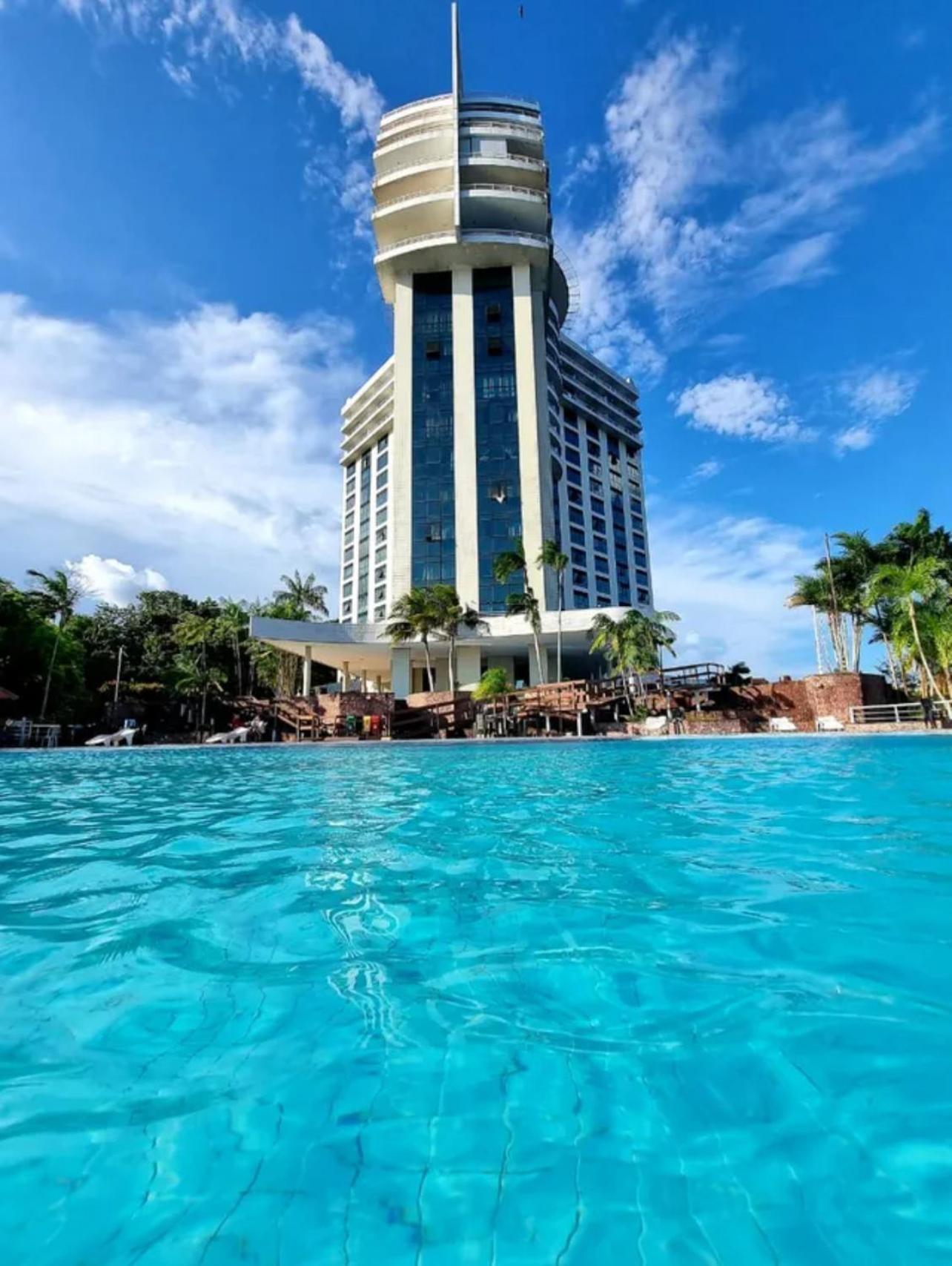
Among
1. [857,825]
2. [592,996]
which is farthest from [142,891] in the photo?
[857,825]

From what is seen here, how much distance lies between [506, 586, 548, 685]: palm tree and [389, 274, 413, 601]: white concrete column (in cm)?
921

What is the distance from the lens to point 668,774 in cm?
1076

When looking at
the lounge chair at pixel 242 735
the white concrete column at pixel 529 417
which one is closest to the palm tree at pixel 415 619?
the white concrete column at pixel 529 417

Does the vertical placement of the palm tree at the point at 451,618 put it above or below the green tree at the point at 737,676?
above

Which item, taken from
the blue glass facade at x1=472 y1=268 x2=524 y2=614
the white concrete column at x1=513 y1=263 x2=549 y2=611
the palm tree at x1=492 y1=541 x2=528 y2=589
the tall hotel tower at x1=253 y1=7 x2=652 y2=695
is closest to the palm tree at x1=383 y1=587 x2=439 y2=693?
the tall hotel tower at x1=253 y1=7 x2=652 y2=695

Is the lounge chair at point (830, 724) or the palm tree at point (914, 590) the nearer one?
the lounge chair at point (830, 724)

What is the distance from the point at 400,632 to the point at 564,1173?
34.2 metres

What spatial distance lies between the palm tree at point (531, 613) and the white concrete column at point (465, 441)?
5.19m

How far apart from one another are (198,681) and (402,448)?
2052cm

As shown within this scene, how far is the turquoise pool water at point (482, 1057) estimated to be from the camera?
1.47 meters

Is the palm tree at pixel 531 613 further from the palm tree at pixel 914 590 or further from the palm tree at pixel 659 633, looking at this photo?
the palm tree at pixel 914 590

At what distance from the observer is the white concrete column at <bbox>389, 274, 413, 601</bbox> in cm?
4284

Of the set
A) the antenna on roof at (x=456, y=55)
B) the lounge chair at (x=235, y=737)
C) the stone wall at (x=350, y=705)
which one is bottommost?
the lounge chair at (x=235, y=737)

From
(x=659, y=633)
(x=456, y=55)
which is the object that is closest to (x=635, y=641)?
(x=659, y=633)
